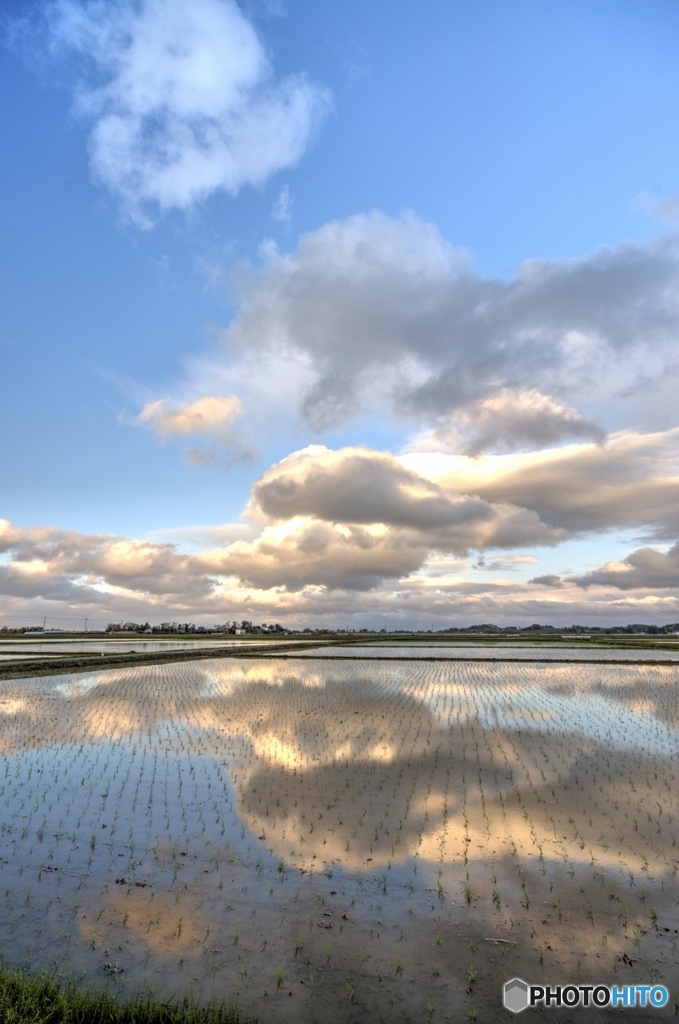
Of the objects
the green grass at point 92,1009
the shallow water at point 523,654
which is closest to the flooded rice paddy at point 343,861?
the green grass at point 92,1009

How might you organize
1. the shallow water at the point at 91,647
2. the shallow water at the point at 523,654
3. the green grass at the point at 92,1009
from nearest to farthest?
the green grass at the point at 92,1009
the shallow water at the point at 523,654
the shallow water at the point at 91,647

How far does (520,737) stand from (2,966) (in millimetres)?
14378

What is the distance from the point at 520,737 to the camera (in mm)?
16750

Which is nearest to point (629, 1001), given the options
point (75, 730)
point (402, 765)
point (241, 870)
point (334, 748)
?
point (241, 870)

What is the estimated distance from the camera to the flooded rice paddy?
→ 5754 mm

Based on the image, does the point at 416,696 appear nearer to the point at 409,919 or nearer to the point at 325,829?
the point at 325,829

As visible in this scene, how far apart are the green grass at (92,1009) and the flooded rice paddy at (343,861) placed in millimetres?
222

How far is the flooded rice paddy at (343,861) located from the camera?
5.75 m

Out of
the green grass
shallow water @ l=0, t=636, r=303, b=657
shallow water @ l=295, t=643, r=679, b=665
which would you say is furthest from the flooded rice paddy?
shallow water @ l=0, t=636, r=303, b=657

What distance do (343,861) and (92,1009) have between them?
3833 mm

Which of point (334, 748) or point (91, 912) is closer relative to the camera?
point (91, 912)

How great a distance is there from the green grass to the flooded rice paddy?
0.73 feet

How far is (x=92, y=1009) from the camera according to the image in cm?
513

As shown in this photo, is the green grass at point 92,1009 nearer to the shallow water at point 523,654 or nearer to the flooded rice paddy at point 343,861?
the flooded rice paddy at point 343,861
